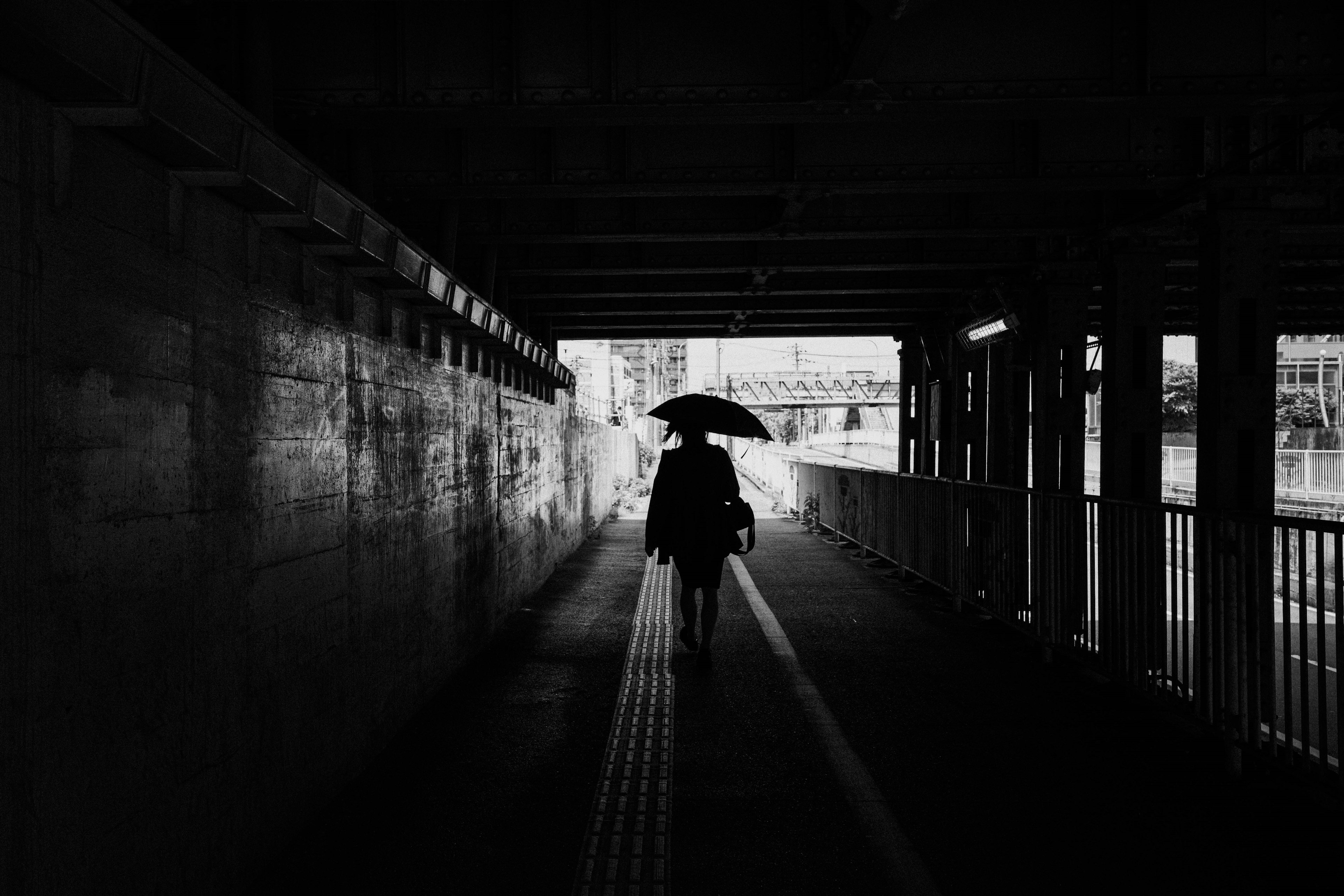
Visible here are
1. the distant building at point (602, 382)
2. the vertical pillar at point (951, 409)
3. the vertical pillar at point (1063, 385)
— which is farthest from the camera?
the distant building at point (602, 382)

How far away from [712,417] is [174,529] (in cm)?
569

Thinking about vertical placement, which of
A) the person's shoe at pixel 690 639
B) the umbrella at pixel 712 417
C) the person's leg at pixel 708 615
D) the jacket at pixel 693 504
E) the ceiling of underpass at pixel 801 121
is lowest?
the person's shoe at pixel 690 639

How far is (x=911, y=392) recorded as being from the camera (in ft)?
68.8

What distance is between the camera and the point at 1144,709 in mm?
7555

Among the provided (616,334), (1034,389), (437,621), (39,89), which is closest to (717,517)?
(437,621)

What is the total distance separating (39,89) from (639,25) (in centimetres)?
483

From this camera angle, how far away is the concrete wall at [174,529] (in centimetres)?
297

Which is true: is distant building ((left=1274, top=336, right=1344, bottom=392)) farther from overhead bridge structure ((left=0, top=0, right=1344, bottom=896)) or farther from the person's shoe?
the person's shoe

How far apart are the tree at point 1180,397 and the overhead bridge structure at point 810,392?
636 inches

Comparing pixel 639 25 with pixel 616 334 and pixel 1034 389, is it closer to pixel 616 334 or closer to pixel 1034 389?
pixel 1034 389

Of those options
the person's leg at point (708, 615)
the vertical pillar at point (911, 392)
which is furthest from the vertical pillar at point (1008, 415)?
the person's leg at point (708, 615)

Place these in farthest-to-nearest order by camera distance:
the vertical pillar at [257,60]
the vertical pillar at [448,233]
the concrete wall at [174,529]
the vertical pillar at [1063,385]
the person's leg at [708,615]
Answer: the vertical pillar at [1063,385]
the vertical pillar at [448,233]
the person's leg at [708,615]
the vertical pillar at [257,60]
the concrete wall at [174,529]

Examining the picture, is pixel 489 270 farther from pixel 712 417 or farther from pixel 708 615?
pixel 708 615

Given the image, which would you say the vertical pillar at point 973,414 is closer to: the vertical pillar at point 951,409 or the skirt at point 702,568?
the vertical pillar at point 951,409
